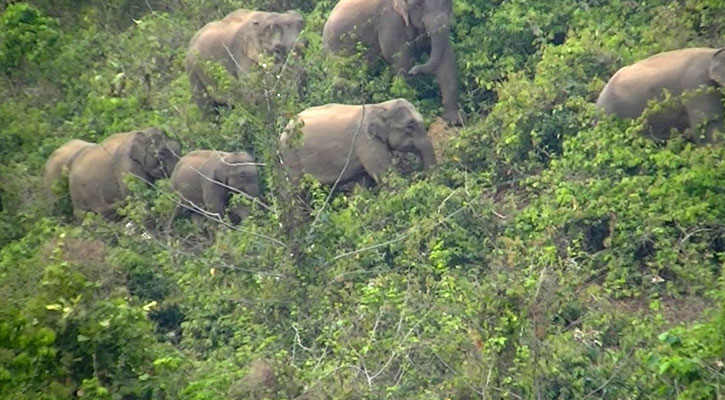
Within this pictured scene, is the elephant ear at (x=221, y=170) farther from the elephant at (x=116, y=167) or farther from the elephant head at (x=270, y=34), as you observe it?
the elephant head at (x=270, y=34)

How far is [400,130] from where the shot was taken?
1409 cm

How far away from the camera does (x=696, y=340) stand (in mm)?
9289

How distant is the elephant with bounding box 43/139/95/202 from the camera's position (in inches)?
613

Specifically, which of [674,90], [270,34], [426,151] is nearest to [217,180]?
[426,151]

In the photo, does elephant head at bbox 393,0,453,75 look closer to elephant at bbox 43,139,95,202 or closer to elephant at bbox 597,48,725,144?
elephant at bbox 597,48,725,144

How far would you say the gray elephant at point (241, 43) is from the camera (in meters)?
16.3

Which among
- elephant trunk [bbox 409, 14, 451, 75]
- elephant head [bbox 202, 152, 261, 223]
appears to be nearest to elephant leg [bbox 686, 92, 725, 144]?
elephant trunk [bbox 409, 14, 451, 75]

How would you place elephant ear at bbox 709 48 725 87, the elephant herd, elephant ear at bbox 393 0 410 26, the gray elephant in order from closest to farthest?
elephant ear at bbox 709 48 725 87 → the elephant herd → elephant ear at bbox 393 0 410 26 → the gray elephant

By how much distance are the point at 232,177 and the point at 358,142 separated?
3.58ft

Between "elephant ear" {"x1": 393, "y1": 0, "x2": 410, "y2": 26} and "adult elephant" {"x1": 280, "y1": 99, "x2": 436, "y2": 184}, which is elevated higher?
"elephant ear" {"x1": 393, "y1": 0, "x2": 410, "y2": 26}

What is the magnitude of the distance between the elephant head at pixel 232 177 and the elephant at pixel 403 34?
1.74 m

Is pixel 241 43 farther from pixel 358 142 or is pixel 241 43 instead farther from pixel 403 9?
pixel 358 142

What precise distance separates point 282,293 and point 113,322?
1.91 metres

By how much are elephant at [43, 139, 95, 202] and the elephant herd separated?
0.02 metres
